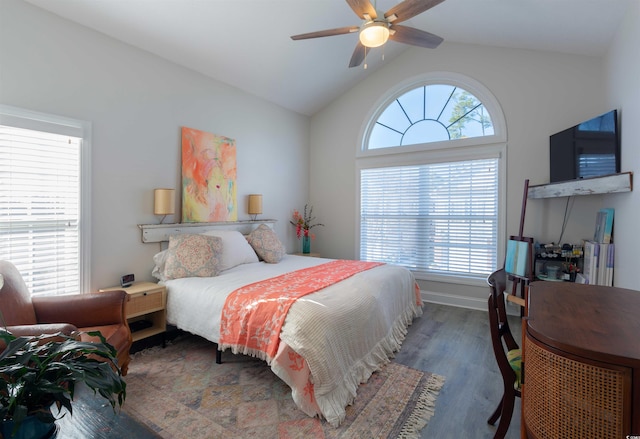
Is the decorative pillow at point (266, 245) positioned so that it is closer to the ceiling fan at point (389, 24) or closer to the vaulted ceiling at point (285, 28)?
the vaulted ceiling at point (285, 28)

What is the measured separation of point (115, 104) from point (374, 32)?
7.93 ft

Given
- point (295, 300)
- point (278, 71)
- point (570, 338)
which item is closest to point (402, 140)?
point (278, 71)

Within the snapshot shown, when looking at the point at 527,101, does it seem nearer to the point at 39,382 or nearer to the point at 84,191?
the point at 39,382

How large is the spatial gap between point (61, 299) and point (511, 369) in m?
2.94

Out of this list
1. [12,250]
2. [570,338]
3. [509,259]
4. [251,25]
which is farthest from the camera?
[509,259]

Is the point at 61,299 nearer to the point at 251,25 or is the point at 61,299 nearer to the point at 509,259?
the point at 251,25

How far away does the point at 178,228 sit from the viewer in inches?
130

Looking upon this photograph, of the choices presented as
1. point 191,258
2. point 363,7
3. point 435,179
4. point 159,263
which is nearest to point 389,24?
point 363,7

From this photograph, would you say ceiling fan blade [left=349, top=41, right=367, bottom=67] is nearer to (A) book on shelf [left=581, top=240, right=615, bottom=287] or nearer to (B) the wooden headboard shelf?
(B) the wooden headboard shelf

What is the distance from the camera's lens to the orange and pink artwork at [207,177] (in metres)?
3.42

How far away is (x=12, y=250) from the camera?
2.28m

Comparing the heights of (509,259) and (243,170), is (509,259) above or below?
below

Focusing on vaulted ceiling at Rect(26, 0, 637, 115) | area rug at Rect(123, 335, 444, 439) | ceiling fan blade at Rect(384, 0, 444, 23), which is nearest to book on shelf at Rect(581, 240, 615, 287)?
area rug at Rect(123, 335, 444, 439)

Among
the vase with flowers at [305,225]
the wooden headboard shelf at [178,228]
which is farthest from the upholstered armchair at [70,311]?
the vase with flowers at [305,225]
